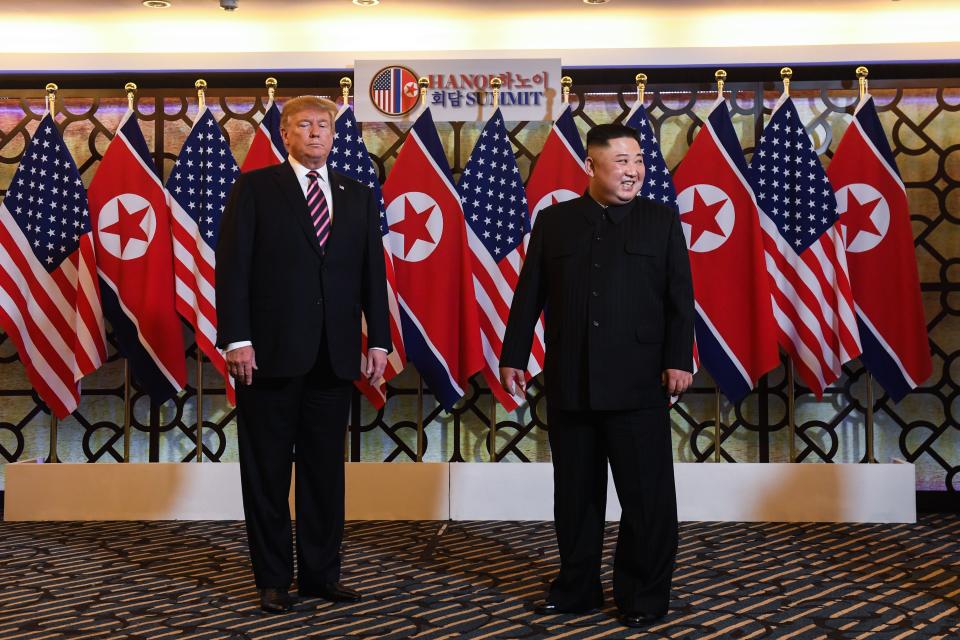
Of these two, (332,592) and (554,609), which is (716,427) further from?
(332,592)

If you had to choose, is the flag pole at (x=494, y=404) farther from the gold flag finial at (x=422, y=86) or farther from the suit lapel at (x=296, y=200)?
the suit lapel at (x=296, y=200)

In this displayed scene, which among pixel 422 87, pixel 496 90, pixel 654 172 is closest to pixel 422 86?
pixel 422 87

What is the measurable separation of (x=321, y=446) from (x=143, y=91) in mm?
2934

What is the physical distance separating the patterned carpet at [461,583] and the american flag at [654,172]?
5.36 ft

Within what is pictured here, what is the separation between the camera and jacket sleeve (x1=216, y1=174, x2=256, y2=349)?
3045 millimetres

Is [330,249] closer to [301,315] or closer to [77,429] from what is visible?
[301,315]

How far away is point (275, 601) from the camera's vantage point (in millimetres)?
3107

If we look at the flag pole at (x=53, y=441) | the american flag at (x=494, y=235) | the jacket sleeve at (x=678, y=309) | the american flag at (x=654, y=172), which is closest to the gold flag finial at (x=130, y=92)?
the flag pole at (x=53, y=441)

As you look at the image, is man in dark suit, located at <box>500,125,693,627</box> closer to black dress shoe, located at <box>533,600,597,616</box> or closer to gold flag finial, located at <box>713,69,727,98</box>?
black dress shoe, located at <box>533,600,597,616</box>

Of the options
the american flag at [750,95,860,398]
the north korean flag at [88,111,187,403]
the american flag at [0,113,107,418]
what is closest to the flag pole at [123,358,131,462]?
the north korean flag at [88,111,187,403]

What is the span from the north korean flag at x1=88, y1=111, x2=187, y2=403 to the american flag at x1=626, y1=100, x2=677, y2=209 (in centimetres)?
245

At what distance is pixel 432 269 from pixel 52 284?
1908 mm

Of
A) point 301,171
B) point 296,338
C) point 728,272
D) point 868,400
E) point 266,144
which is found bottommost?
point 868,400

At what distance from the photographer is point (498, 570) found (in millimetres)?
3711
